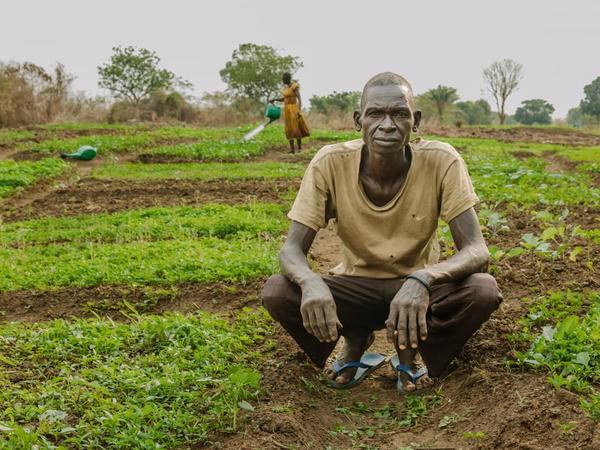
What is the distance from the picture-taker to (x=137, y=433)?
2.90 metres

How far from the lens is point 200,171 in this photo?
43.2ft

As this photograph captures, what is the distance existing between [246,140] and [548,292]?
568 inches

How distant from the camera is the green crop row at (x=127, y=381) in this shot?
9.68 ft

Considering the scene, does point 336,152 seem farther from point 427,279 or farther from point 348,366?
point 348,366

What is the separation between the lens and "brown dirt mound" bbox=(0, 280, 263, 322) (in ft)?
16.5

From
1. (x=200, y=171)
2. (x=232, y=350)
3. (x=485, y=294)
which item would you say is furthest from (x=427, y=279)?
(x=200, y=171)

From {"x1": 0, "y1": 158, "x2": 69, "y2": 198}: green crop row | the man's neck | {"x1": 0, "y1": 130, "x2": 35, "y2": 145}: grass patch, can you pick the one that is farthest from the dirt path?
{"x1": 0, "y1": 130, "x2": 35, "y2": 145}: grass patch

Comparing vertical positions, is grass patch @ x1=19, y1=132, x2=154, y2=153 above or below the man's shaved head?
below

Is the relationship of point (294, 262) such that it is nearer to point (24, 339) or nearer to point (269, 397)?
point (269, 397)

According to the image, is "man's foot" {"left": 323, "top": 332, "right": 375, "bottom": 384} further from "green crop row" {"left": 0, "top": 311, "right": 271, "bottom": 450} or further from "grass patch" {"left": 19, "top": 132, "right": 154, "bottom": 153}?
"grass patch" {"left": 19, "top": 132, "right": 154, "bottom": 153}

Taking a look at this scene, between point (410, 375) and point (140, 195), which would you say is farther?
point (140, 195)

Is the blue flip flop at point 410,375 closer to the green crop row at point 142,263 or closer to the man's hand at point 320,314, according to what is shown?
the man's hand at point 320,314

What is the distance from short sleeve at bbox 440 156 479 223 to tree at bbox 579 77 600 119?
193ft

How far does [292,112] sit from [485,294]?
41.4 feet
